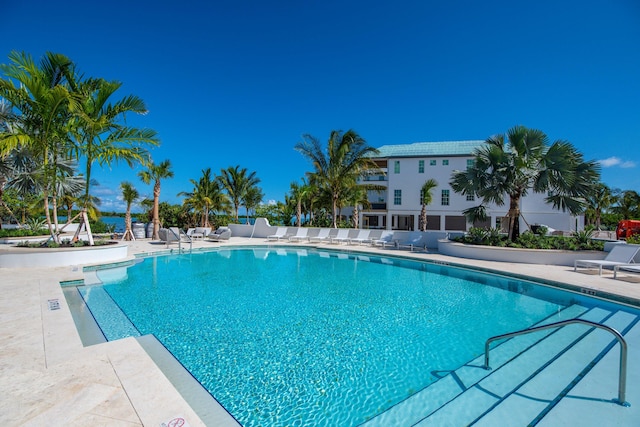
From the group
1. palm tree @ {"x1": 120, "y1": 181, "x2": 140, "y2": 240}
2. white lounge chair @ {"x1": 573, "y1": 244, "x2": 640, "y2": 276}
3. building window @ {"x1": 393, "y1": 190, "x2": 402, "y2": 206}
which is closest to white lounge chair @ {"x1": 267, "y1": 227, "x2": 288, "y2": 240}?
palm tree @ {"x1": 120, "y1": 181, "x2": 140, "y2": 240}

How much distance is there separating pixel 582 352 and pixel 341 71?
22461mm

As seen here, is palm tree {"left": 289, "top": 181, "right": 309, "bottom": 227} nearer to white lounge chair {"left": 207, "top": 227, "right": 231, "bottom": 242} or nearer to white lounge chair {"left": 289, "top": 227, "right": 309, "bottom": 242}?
white lounge chair {"left": 289, "top": 227, "right": 309, "bottom": 242}

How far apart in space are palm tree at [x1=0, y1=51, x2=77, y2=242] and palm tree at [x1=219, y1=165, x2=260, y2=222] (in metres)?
16.0

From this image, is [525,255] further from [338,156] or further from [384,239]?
[338,156]

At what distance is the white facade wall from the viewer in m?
27.6

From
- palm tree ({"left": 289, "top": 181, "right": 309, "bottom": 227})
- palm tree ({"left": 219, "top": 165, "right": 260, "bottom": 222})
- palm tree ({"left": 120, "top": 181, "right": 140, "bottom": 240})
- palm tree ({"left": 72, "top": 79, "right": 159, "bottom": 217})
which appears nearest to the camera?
palm tree ({"left": 72, "top": 79, "right": 159, "bottom": 217})

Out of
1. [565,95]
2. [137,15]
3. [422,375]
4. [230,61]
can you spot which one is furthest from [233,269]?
[565,95]

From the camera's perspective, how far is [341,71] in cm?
2205

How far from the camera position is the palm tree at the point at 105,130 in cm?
902

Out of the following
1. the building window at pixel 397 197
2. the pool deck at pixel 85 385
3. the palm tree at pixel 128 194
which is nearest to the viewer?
the pool deck at pixel 85 385

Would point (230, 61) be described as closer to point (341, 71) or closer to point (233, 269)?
point (341, 71)

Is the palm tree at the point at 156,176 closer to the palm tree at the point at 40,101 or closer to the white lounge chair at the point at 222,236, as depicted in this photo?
the white lounge chair at the point at 222,236

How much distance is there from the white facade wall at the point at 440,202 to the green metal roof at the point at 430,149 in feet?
1.88

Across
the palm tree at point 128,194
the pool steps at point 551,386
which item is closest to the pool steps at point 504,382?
the pool steps at point 551,386
